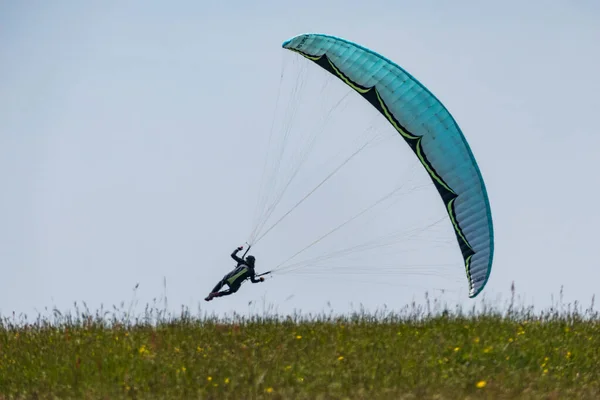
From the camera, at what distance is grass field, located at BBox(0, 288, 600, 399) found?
10070 mm

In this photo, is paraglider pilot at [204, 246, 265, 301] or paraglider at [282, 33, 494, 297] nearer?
paraglider at [282, 33, 494, 297]

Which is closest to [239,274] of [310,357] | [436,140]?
[436,140]

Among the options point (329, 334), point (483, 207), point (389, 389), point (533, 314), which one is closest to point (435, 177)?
point (483, 207)

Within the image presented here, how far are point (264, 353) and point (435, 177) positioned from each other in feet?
16.9

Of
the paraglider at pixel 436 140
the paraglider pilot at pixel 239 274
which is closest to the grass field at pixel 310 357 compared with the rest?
the paraglider at pixel 436 140

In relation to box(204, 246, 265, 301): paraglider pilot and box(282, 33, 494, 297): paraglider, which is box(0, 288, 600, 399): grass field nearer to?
box(282, 33, 494, 297): paraglider

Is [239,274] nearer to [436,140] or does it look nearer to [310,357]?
[436,140]

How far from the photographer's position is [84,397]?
9.98 meters

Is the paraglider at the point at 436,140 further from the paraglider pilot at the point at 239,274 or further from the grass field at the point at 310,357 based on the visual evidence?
the paraglider pilot at the point at 239,274

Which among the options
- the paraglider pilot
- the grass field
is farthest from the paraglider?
the paraglider pilot

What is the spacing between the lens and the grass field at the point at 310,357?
1007 centimetres

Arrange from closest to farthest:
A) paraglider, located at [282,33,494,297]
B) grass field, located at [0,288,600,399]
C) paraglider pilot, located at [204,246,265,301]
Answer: grass field, located at [0,288,600,399], paraglider, located at [282,33,494,297], paraglider pilot, located at [204,246,265,301]

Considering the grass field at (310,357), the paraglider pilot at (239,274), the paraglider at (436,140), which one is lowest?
the grass field at (310,357)

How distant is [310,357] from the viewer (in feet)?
37.0
